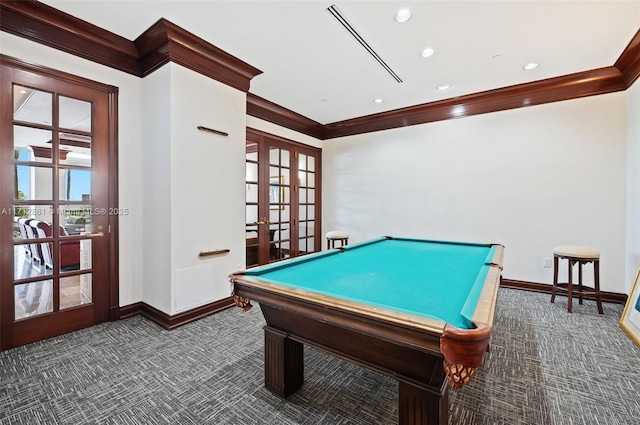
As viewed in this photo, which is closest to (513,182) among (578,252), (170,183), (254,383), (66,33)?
(578,252)

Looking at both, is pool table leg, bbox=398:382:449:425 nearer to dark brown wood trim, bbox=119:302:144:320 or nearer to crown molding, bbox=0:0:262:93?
dark brown wood trim, bbox=119:302:144:320

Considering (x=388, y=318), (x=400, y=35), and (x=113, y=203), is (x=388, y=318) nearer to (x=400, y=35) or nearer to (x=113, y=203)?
(x=400, y=35)

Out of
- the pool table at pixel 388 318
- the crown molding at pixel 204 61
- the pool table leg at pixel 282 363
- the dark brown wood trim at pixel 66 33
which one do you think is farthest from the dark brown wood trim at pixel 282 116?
the pool table leg at pixel 282 363

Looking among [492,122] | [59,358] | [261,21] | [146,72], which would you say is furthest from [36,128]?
[492,122]

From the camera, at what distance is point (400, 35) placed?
2.56 meters

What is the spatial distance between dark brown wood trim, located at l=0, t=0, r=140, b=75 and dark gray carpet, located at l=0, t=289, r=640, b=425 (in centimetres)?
257

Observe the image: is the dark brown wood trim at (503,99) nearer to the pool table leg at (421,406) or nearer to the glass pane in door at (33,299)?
the pool table leg at (421,406)

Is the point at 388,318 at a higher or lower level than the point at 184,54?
lower

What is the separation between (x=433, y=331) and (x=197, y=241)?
100 inches

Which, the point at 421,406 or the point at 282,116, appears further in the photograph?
the point at 282,116

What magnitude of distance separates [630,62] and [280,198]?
182 inches

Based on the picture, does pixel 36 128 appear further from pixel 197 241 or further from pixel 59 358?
pixel 59 358

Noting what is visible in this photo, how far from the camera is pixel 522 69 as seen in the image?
125 inches

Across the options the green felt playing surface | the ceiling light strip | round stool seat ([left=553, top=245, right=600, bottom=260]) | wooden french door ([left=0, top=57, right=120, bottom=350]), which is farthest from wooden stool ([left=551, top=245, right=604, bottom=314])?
wooden french door ([left=0, top=57, right=120, bottom=350])
